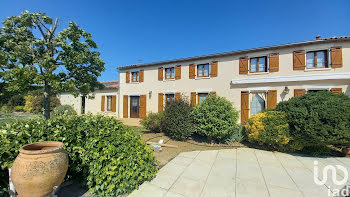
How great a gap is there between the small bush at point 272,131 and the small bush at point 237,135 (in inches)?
30.2

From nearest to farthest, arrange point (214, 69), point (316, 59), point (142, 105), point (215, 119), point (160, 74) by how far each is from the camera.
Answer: point (215, 119), point (316, 59), point (214, 69), point (160, 74), point (142, 105)

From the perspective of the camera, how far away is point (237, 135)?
6.32 m

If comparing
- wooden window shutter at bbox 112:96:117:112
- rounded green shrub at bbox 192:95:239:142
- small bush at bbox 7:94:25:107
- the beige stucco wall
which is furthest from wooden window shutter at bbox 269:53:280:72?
small bush at bbox 7:94:25:107

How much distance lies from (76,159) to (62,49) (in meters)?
7.55

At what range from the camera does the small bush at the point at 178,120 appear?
6.16m

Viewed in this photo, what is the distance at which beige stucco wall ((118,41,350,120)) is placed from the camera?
25.3 ft

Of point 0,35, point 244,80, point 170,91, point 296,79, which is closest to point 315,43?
point 296,79

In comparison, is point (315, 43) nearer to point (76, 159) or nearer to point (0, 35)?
point (76, 159)

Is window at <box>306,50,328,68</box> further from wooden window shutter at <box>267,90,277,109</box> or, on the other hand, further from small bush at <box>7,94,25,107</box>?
small bush at <box>7,94,25,107</box>

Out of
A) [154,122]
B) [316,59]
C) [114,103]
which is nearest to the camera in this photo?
[154,122]

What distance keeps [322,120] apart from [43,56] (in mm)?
12305

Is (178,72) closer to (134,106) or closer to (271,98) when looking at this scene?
(134,106)

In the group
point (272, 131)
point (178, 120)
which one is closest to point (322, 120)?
point (272, 131)

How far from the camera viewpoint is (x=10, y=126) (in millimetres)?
2412
